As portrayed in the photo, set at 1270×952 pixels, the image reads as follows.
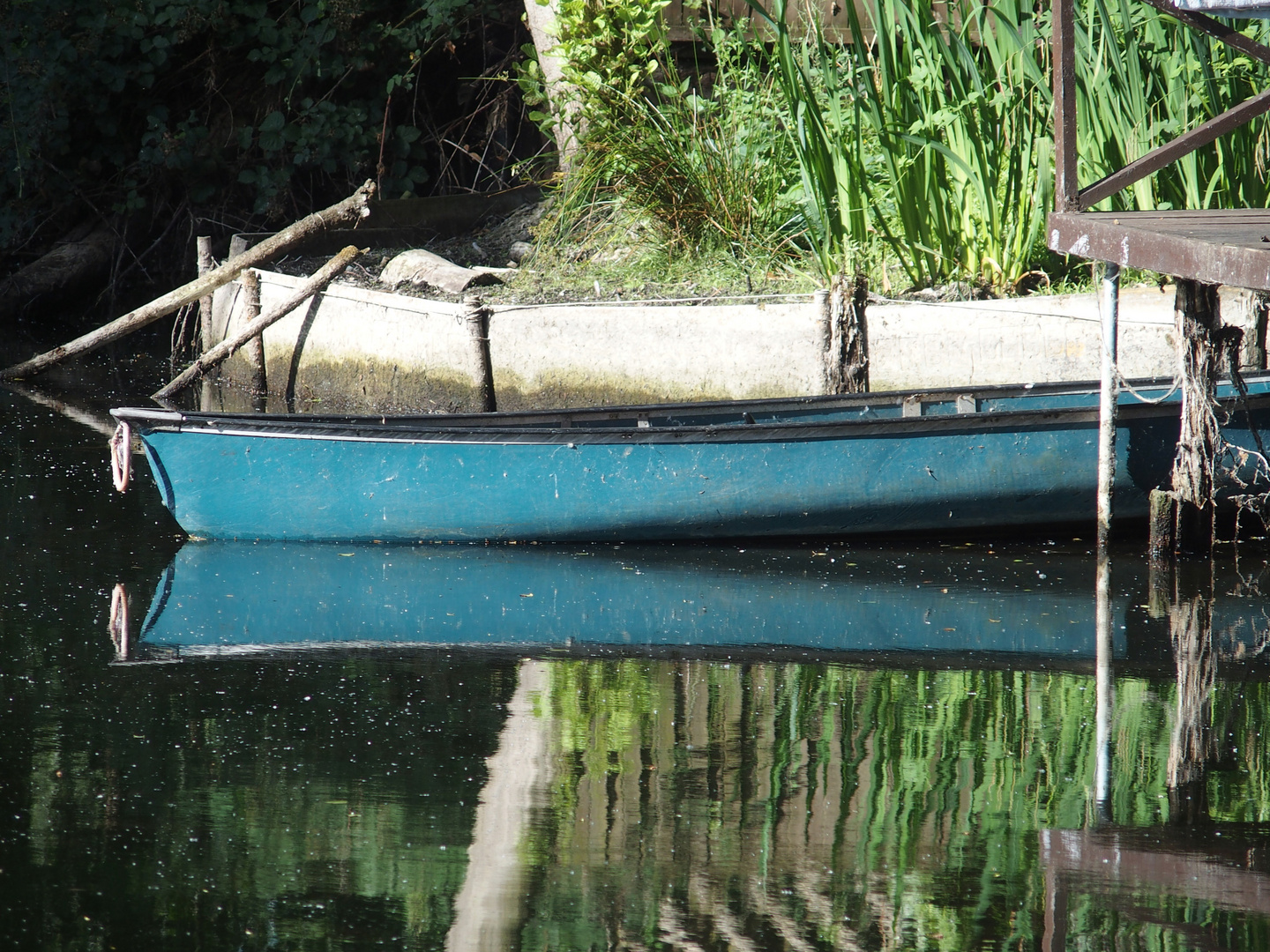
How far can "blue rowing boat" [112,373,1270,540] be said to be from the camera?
5.99 metres

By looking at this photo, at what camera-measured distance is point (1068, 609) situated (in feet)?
17.1

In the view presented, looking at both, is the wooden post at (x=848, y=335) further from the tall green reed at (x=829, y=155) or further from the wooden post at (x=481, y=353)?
the wooden post at (x=481, y=353)

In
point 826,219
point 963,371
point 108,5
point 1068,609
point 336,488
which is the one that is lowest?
point 1068,609

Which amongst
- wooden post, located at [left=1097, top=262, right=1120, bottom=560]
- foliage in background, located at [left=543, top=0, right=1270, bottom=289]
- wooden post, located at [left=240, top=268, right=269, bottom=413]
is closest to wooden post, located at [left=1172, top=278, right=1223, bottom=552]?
wooden post, located at [left=1097, top=262, right=1120, bottom=560]

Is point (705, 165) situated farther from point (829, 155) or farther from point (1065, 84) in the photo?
point (1065, 84)

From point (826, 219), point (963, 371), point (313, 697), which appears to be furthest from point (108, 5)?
point (313, 697)

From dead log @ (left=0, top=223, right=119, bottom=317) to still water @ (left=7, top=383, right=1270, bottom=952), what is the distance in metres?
6.80

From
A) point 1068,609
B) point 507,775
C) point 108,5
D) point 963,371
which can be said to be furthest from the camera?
point 108,5

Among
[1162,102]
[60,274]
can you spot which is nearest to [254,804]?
[1162,102]

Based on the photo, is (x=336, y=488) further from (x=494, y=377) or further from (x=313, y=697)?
(x=494, y=377)

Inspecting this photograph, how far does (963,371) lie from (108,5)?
771cm

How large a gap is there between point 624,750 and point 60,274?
9806 mm

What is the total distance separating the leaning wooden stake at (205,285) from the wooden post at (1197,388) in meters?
5.15

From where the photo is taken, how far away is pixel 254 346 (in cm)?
970
